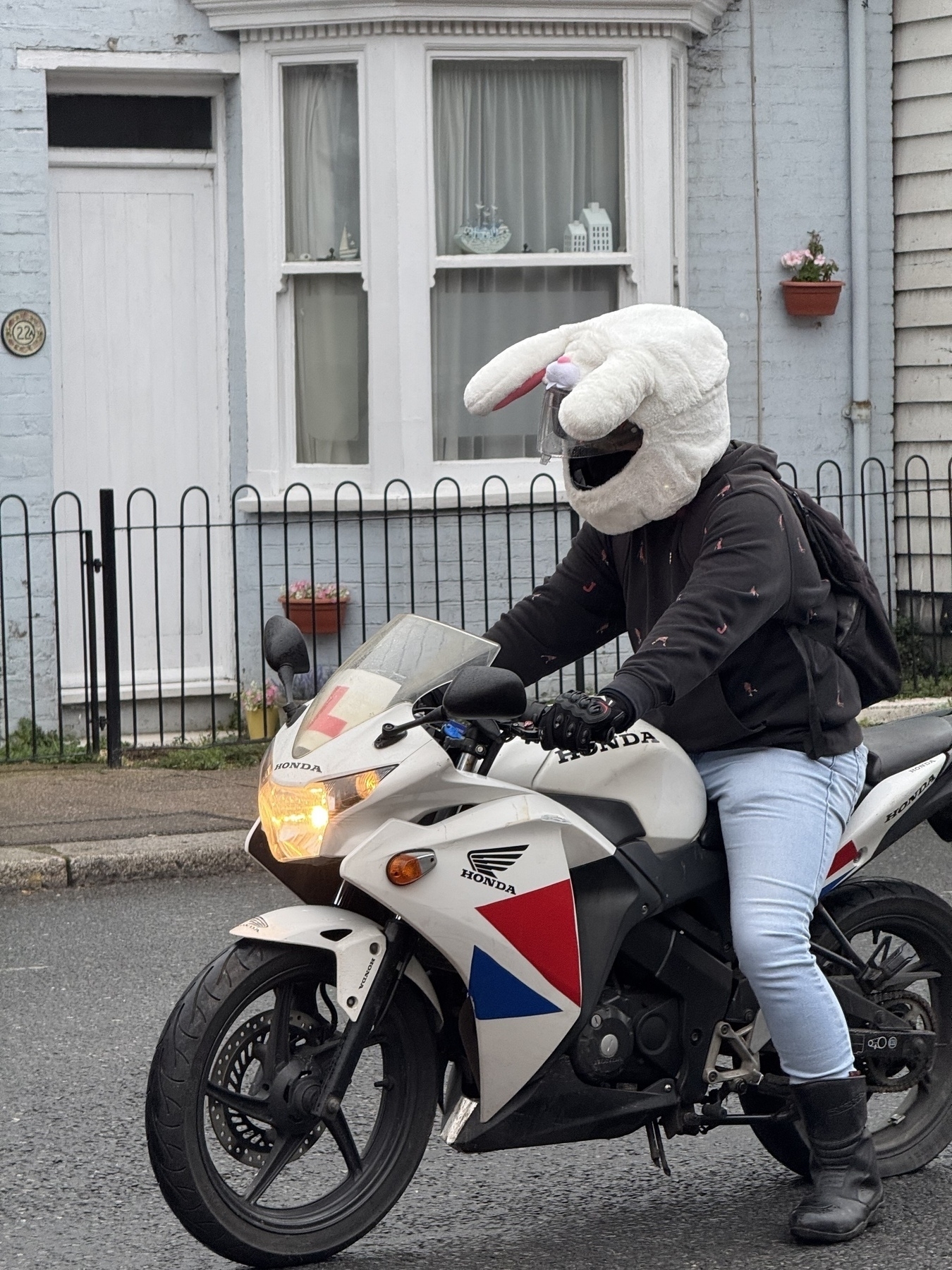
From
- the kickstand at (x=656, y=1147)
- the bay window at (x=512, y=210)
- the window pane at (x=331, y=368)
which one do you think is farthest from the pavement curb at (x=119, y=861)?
the kickstand at (x=656, y=1147)

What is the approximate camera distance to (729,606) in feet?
11.5

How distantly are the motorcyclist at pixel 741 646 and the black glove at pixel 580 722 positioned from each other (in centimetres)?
21

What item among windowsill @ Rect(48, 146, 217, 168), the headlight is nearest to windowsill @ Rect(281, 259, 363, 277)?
windowsill @ Rect(48, 146, 217, 168)

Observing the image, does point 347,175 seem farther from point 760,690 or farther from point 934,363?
point 760,690

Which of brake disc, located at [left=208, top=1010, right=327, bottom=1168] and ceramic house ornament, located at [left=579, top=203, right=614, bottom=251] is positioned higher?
ceramic house ornament, located at [left=579, top=203, right=614, bottom=251]

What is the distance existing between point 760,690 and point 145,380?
22.1ft

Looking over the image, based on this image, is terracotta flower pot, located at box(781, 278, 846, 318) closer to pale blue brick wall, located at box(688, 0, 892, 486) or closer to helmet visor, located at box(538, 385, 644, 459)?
pale blue brick wall, located at box(688, 0, 892, 486)

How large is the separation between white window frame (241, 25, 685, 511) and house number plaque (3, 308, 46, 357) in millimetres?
1081

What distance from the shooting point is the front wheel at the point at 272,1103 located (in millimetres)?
3326

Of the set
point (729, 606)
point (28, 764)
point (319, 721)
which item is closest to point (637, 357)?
point (729, 606)

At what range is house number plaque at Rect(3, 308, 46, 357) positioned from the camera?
370 inches

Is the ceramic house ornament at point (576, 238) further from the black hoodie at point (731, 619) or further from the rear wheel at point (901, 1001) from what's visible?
the rear wheel at point (901, 1001)

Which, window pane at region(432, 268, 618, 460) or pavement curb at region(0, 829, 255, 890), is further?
window pane at region(432, 268, 618, 460)

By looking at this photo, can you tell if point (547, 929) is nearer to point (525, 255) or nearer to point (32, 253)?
point (32, 253)
